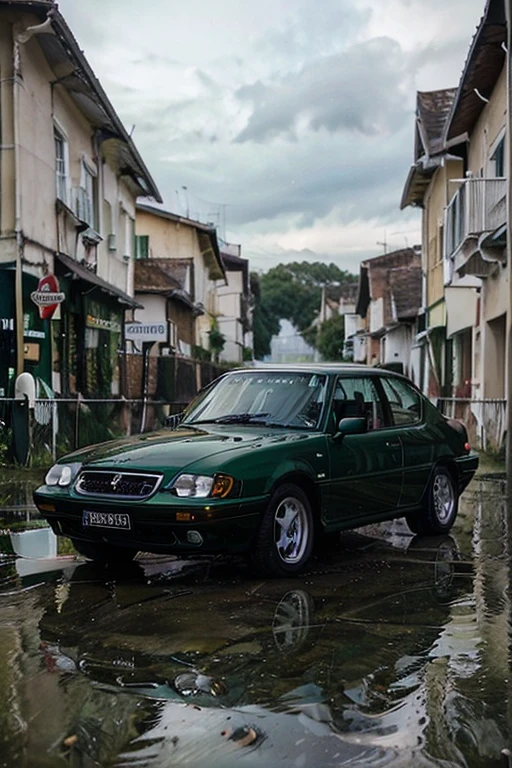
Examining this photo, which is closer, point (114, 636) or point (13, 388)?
point (114, 636)

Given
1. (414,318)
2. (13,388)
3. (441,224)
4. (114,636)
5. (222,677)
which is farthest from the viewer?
(414,318)

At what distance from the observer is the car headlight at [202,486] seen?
581cm

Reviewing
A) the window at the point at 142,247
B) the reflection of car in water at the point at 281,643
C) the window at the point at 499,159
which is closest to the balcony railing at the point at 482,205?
the window at the point at 499,159

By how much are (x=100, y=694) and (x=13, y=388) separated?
34.7ft

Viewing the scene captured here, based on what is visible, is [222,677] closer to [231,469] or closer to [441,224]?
[231,469]

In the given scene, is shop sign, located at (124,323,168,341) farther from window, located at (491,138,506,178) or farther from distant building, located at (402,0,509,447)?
window, located at (491,138,506,178)

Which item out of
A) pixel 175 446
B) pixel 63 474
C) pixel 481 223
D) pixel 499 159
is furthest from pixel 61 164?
pixel 175 446

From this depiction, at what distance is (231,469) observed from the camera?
232 inches

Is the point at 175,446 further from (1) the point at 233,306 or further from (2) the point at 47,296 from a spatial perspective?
(1) the point at 233,306

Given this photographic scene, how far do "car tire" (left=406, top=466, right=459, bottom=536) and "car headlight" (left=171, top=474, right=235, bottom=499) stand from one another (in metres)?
2.86

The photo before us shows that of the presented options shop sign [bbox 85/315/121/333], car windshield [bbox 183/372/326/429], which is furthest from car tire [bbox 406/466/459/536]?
shop sign [bbox 85/315/121/333]

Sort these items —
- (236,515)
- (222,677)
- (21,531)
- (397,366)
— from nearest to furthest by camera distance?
1. (222,677)
2. (236,515)
3. (21,531)
4. (397,366)

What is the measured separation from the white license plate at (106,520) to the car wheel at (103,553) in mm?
480

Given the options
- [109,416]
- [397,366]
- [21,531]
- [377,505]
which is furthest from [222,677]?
[397,366]
